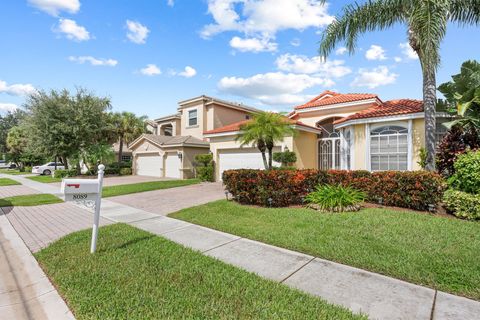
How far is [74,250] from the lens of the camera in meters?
4.95

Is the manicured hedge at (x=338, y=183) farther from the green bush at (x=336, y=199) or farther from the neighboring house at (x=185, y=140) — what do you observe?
the neighboring house at (x=185, y=140)

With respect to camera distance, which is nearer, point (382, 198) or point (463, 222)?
point (463, 222)

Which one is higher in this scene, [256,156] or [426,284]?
[256,156]

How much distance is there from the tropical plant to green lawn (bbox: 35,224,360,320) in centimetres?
925

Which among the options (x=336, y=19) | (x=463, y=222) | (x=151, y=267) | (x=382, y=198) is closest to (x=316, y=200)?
(x=382, y=198)

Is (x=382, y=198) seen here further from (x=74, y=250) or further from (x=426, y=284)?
(x=74, y=250)

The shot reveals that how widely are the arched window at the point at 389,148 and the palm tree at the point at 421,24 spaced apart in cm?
208

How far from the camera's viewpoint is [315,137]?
16500 mm

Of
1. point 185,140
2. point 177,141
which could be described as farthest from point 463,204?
point 177,141

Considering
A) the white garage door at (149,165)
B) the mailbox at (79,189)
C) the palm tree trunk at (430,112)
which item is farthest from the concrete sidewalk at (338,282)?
the white garage door at (149,165)

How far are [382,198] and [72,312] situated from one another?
8.71 meters

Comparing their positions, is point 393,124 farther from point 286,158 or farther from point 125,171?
point 125,171

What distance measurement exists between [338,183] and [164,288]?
742 centimetres

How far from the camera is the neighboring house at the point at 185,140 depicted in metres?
21.0
